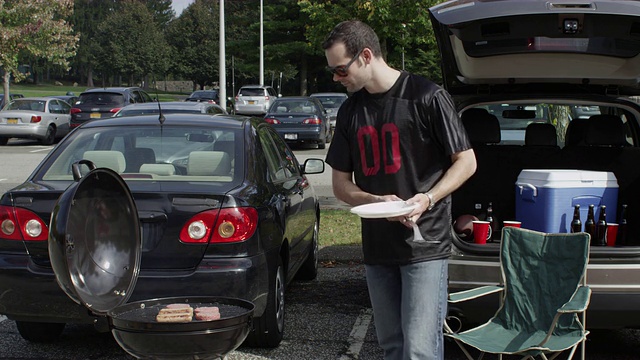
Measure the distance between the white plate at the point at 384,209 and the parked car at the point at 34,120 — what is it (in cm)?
2402

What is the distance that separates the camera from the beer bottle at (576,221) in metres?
5.57

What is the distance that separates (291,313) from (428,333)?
310 cm

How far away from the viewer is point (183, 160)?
5.79 meters

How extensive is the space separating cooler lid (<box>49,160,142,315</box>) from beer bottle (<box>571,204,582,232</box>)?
3.07 m

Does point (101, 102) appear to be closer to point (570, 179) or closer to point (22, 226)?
point (22, 226)

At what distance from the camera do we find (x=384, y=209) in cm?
338

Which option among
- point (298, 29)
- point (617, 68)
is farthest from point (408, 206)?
point (298, 29)

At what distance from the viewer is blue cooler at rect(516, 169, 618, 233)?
556 centimetres

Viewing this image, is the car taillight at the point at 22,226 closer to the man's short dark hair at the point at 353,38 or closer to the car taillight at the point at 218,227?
the car taillight at the point at 218,227

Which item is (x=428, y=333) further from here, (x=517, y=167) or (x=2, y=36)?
(x=2, y=36)

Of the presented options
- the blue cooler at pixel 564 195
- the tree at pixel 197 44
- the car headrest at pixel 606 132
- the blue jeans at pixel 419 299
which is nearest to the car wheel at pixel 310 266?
the blue cooler at pixel 564 195

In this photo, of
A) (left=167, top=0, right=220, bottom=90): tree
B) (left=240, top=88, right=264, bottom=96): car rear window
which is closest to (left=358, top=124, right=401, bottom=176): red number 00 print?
(left=240, top=88, right=264, bottom=96): car rear window

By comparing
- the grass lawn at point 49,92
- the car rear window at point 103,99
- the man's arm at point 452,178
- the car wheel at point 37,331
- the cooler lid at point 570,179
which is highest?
the man's arm at point 452,178

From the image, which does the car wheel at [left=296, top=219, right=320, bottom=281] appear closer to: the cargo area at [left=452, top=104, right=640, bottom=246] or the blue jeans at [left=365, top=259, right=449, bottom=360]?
the cargo area at [left=452, top=104, right=640, bottom=246]
